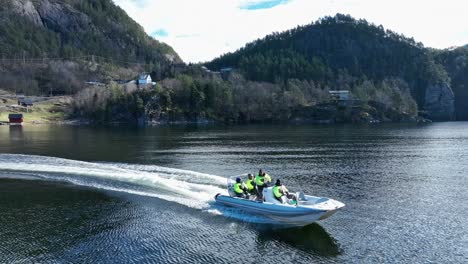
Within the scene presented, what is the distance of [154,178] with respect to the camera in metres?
50.9

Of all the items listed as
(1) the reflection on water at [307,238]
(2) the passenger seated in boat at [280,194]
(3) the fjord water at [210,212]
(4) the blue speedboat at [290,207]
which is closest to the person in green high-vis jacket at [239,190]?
(4) the blue speedboat at [290,207]

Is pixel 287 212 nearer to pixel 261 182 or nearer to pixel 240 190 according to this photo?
pixel 261 182

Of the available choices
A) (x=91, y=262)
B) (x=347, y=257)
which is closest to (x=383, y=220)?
(x=347, y=257)

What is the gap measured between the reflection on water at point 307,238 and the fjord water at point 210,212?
3.3 inches

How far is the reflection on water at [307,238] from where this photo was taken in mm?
30241

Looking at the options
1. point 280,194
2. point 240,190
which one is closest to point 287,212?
point 280,194

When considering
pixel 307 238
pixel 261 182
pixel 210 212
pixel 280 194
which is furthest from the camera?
pixel 261 182

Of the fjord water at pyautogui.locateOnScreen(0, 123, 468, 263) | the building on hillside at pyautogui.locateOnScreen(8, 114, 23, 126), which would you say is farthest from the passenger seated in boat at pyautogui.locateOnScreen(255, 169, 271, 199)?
the building on hillside at pyautogui.locateOnScreen(8, 114, 23, 126)

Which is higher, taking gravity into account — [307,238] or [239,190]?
[239,190]

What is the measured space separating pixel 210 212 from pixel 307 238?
393 inches

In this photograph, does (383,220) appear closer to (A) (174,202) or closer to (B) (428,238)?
(B) (428,238)

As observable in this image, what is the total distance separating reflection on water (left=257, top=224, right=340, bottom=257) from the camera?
30.2 m

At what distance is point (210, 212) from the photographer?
39.0 metres

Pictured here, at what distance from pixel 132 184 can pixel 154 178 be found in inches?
110
